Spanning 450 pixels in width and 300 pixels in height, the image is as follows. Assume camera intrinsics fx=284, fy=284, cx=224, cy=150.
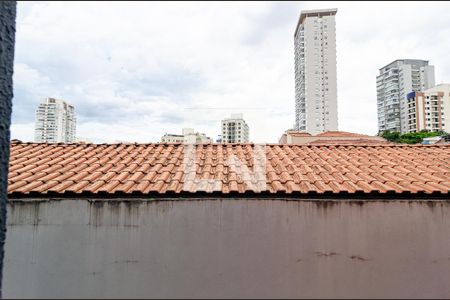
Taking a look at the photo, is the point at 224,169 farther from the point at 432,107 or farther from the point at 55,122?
the point at 432,107

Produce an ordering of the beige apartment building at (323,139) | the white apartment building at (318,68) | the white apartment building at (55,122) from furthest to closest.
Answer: the white apartment building at (318,68) < the white apartment building at (55,122) < the beige apartment building at (323,139)

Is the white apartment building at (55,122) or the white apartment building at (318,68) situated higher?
the white apartment building at (318,68)

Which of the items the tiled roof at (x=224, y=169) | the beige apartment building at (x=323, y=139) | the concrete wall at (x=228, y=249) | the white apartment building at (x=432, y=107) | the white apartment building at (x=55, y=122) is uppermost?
the white apartment building at (x=432, y=107)

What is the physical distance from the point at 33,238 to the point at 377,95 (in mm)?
110338

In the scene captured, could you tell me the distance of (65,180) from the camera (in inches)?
195

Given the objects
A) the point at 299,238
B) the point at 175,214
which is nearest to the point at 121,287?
the point at 175,214

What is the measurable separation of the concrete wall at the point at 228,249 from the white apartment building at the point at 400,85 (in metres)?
94.5

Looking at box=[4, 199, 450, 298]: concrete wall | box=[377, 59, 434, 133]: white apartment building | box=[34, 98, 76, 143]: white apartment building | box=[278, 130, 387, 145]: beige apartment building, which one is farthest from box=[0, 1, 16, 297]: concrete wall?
box=[377, 59, 434, 133]: white apartment building

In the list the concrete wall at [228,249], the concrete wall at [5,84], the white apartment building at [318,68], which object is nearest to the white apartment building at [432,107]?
the white apartment building at [318,68]

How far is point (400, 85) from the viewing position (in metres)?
89.3

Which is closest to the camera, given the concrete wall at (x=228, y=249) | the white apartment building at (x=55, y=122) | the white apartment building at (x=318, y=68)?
the concrete wall at (x=228, y=249)

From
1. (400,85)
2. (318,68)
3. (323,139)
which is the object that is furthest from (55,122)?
(400,85)

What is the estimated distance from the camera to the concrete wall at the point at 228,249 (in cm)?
429

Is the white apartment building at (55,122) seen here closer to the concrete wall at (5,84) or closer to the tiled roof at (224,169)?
the tiled roof at (224,169)
